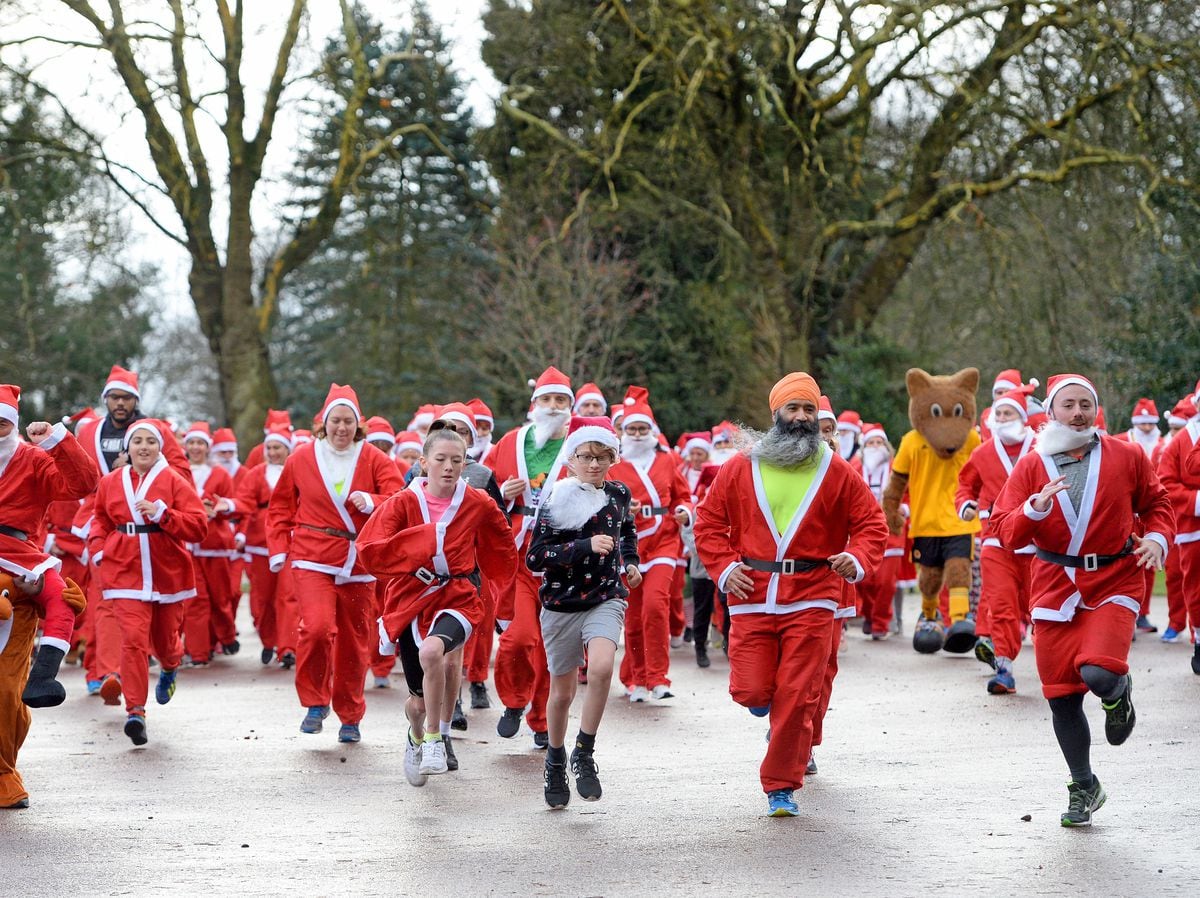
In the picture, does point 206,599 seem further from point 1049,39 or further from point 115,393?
point 1049,39

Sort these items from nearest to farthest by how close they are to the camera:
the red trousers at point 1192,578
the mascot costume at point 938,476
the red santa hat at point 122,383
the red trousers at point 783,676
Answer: the red trousers at point 783,676
the red trousers at point 1192,578
the red santa hat at point 122,383
the mascot costume at point 938,476

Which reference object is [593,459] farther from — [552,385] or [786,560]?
[552,385]

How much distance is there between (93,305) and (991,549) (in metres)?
31.7

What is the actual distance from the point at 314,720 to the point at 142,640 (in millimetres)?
1170

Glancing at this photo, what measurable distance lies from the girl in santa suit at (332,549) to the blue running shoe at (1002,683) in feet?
13.7

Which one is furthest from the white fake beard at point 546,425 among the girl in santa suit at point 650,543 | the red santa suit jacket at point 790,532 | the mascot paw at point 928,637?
the mascot paw at point 928,637

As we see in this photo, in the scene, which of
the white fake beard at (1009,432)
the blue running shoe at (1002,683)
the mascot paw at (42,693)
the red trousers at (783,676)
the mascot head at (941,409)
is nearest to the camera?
the red trousers at (783,676)

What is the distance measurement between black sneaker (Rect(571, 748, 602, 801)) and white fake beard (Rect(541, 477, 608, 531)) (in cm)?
103

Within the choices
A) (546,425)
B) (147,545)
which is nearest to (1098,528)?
(546,425)

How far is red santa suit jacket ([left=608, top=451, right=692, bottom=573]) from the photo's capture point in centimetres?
1272

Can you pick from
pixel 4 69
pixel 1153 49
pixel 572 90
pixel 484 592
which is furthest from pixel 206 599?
pixel 572 90

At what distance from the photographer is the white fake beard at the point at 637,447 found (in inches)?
515

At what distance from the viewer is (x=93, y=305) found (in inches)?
1593

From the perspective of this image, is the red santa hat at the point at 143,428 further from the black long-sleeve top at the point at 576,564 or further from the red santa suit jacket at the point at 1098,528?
the red santa suit jacket at the point at 1098,528
